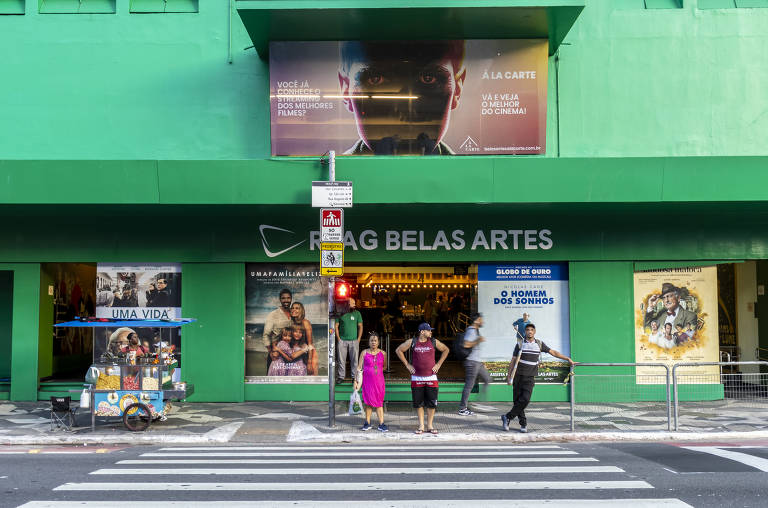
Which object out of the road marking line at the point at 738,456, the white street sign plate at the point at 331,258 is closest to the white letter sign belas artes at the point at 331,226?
the white street sign plate at the point at 331,258

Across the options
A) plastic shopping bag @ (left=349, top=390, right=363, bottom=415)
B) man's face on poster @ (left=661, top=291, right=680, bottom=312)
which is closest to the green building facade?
man's face on poster @ (left=661, top=291, right=680, bottom=312)

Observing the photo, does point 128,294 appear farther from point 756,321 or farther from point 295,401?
point 756,321

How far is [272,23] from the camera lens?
1323 cm

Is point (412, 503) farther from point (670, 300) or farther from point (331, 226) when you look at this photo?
point (670, 300)

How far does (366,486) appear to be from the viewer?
24.5 ft

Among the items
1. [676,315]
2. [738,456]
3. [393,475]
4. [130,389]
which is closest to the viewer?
[393,475]

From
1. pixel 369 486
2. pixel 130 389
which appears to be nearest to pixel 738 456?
pixel 369 486

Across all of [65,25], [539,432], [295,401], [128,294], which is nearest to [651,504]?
[539,432]

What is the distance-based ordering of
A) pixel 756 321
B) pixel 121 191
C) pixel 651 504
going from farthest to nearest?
pixel 756 321 → pixel 121 191 → pixel 651 504

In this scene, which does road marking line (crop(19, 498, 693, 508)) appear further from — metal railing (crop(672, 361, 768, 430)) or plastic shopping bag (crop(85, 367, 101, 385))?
metal railing (crop(672, 361, 768, 430))

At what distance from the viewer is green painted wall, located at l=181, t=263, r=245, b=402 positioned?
567 inches

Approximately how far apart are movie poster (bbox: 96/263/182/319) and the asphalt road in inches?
190

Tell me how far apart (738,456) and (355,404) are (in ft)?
21.3

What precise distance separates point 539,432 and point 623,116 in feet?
24.5
